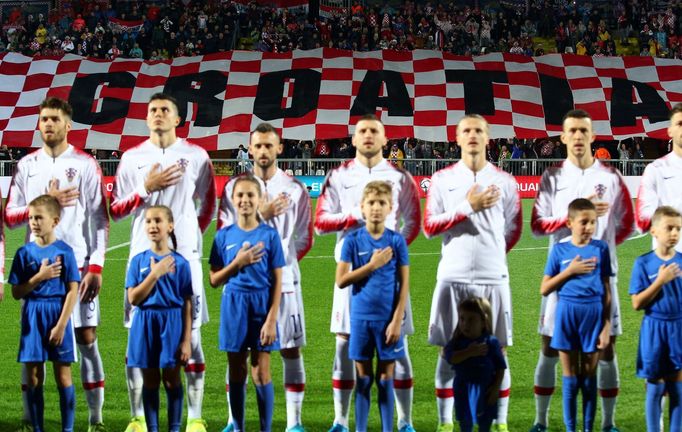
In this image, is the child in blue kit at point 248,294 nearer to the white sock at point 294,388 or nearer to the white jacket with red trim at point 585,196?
the white sock at point 294,388

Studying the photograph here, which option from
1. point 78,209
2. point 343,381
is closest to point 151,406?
point 343,381

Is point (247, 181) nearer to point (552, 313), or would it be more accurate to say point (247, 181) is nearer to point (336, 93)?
point (552, 313)

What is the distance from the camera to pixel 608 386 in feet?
20.3

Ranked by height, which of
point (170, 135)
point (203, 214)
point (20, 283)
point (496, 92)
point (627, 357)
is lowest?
point (627, 357)

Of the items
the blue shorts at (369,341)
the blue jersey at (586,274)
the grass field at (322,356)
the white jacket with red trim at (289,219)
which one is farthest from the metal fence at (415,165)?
the blue shorts at (369,341)

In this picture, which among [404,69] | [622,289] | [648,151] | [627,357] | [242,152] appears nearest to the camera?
[627,357]

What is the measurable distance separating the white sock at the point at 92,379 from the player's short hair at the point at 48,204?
99cm

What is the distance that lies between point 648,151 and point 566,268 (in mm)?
23154

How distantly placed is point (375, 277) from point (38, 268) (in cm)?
196

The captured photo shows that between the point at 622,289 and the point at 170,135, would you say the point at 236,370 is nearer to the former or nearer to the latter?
the point at 170,135

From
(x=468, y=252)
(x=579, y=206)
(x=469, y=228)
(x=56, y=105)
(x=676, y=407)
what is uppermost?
(x=56, y=105)

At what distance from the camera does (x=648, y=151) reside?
27797 millimetres

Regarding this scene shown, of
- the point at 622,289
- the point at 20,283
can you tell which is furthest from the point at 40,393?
the point at 622,289

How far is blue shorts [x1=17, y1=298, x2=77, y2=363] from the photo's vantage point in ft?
18.9
